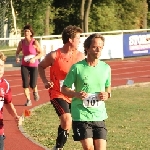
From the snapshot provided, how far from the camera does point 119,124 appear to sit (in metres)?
13.0

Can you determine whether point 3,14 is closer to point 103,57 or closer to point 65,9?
point 65,9

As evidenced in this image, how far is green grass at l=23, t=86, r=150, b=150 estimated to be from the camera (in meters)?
10.8

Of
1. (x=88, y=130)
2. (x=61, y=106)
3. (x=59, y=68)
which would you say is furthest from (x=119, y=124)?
(x=88, y=130)

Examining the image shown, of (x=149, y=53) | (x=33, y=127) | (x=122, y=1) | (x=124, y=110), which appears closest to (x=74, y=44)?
(x=33, y=127)

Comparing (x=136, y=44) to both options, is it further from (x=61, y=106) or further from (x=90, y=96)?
(x=90, y=96)

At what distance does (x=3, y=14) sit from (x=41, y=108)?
3149 centimetres

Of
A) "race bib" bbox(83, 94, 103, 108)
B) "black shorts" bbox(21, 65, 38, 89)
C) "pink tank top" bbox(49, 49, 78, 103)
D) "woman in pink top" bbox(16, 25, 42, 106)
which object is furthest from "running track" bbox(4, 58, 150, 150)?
"race bib" bbox(83, 94, 103, 108)

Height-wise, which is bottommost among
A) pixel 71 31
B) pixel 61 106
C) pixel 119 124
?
pixel 119 124

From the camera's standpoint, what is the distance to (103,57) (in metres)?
32.5

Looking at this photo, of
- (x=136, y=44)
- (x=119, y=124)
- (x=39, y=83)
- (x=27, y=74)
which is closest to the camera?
(x=119, y=124)

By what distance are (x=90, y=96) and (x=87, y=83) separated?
0.55 feet

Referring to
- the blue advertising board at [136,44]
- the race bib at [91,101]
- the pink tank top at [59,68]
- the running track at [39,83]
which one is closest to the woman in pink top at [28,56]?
the running track at [39,83]

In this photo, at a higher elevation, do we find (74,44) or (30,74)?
(74,44)

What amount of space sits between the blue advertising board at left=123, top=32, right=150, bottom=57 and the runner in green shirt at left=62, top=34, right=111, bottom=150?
86.1 ft
